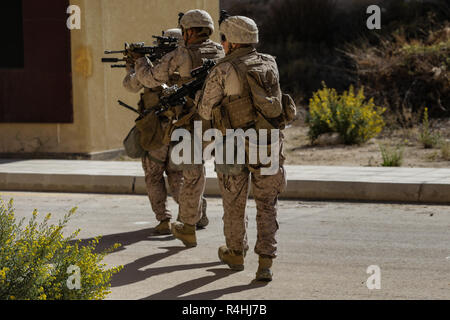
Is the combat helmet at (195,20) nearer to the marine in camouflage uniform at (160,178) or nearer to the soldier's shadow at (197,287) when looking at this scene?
the marine in camouflage uniform at (160,178)

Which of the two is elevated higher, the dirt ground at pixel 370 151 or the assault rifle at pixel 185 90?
the assault rifle at pixel 185 90

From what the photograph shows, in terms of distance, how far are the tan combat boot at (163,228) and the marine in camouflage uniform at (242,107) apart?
67.2 inches

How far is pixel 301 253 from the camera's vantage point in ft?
22.0

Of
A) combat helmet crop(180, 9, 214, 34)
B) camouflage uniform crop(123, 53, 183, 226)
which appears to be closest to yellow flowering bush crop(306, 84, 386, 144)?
camouflage uniform crop(123, 53, 183, 226)

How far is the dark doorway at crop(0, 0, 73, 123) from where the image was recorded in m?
12.7

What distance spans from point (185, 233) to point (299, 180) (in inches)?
121

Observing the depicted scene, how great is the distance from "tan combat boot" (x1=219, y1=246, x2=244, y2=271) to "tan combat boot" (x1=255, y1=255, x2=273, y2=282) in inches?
13.3

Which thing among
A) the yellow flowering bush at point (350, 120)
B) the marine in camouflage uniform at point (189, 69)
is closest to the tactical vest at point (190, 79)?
the marine in camouflage uniform at point (189, 69)

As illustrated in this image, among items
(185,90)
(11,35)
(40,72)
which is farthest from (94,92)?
(185,90)

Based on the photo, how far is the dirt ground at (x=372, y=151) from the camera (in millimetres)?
11539

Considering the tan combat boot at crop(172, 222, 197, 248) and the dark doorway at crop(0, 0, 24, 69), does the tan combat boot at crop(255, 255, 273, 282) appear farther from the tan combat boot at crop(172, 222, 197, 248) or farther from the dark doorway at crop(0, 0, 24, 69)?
the dark doorway at crop(0, 0, 24, 69)

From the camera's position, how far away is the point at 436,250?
6.67m
